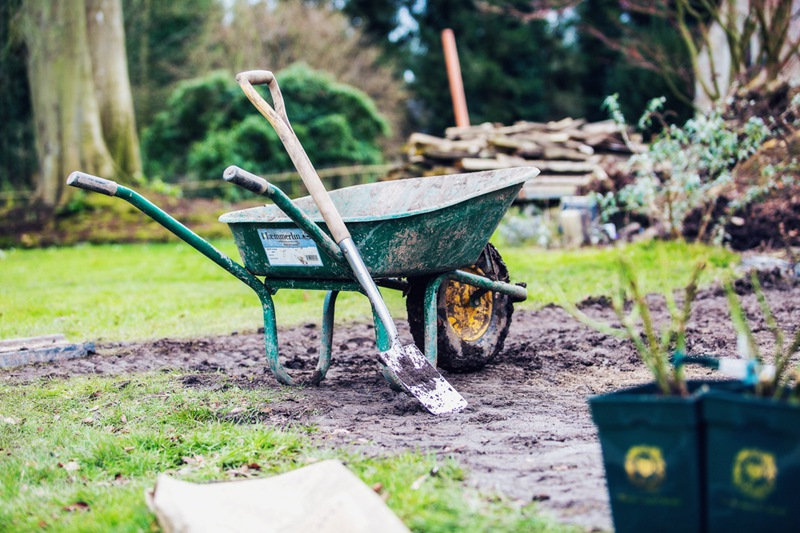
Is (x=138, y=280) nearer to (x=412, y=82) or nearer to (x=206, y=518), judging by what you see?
(x=206, y=518)

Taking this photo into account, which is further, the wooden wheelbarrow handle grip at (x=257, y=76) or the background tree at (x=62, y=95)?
the background tree at (x=62, y=95)

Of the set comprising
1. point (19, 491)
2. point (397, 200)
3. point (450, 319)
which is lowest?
point (19, 491)

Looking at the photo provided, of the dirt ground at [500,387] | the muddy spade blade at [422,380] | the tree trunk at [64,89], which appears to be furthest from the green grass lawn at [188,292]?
the tree trunk at [64,89]

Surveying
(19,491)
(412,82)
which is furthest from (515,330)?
(412,82)

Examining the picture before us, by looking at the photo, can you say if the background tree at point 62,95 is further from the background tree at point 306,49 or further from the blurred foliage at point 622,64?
the blurred foliage at point 622,64

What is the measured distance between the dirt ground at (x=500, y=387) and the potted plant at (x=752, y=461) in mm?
435

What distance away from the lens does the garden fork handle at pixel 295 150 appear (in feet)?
11.8

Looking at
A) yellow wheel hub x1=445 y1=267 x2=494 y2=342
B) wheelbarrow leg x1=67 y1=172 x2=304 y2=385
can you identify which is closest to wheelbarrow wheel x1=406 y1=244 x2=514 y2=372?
yellow wheel hub x1=445 y1=267 x2=494 y2=342

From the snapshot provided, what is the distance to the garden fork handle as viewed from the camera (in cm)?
359

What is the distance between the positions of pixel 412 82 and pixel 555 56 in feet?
12.9

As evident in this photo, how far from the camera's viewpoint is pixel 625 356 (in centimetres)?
450

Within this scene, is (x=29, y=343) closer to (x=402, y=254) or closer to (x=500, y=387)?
(x=402, y=254)

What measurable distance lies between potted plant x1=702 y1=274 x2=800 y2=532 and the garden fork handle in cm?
208

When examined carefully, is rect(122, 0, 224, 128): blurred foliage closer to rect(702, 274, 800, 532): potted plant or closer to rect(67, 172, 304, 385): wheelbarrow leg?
rect(67, 172, 304, 385): wheelbarrow leg
